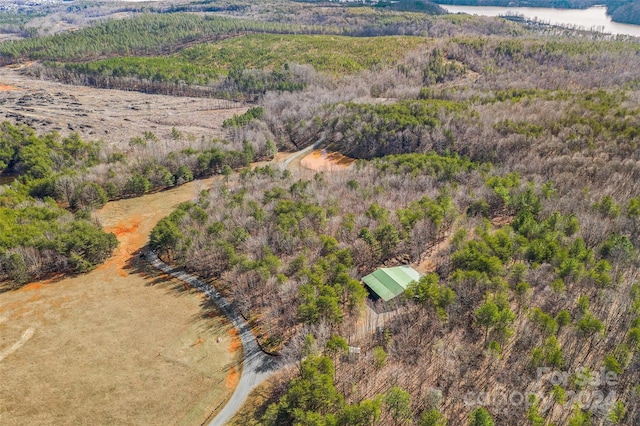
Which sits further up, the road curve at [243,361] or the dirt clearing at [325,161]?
the dirt clearing at [325,161]

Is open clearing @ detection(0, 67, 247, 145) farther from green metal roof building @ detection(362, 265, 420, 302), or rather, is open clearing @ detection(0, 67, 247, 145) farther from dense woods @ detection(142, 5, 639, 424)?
green metal roof building @ detection(362, 265, 420, 302)

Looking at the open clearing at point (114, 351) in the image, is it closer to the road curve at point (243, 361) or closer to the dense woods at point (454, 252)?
the road curve at point (243, 361)

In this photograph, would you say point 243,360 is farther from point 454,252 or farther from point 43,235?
point 43,235

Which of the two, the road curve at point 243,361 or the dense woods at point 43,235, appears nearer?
the road curve at point 243,361

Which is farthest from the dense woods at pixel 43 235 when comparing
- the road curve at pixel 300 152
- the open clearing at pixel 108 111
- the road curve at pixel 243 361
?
the road curve at pixel 300 152

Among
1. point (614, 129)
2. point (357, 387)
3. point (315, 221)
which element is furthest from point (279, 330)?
point (614, 129)

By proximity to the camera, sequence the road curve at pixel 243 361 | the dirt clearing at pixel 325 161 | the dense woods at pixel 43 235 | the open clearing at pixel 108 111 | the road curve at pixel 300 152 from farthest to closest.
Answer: the open clearing at pixel 108 111 → the road curve at pixel 300 152 → the dirt clearing at pixel 325 161 → the dense woods at pixel 43 235 → the road curve at pixel 243 361

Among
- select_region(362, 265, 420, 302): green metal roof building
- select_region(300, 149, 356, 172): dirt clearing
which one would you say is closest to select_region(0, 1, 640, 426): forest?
select_region(362, 265, 420, 302): green metal roof building

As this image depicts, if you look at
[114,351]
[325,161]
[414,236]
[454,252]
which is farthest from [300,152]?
[114,351]
